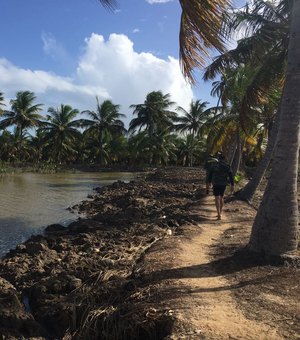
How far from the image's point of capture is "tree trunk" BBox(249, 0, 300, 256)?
6832mm

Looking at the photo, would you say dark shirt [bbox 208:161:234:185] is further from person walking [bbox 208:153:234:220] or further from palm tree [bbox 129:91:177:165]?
palm tree [bbox 129:91:177:165]

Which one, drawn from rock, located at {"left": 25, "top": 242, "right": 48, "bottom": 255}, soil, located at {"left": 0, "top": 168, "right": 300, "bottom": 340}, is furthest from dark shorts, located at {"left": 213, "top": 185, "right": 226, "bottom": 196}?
rock, located at {"left": 25, "top": 242, "right": 48, "bottom": 255}

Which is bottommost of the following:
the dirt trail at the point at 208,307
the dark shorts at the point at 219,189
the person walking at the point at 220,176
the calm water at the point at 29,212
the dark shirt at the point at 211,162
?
the calm water at the point at 29,212

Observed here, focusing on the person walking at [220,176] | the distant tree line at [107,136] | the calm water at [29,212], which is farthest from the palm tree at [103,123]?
the person walking at [220,176]

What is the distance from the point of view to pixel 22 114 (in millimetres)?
53812

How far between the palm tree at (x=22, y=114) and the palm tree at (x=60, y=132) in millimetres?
1542

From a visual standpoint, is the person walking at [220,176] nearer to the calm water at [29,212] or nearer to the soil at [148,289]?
the soil at [148,289]

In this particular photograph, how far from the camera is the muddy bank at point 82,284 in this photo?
16.3 feet

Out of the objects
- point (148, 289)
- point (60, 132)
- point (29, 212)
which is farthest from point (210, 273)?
point (60, 132)

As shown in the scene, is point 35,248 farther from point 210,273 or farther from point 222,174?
point 222,174

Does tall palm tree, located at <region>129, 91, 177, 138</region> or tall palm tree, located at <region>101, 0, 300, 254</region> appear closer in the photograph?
tall palm tree, located at <region>101, 0, 300, 254</region>

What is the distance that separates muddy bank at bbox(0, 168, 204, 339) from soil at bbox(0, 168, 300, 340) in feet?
0.05

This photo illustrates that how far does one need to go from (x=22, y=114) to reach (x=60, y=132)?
16.5 ft

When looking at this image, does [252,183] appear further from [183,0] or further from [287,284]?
[183,0]
